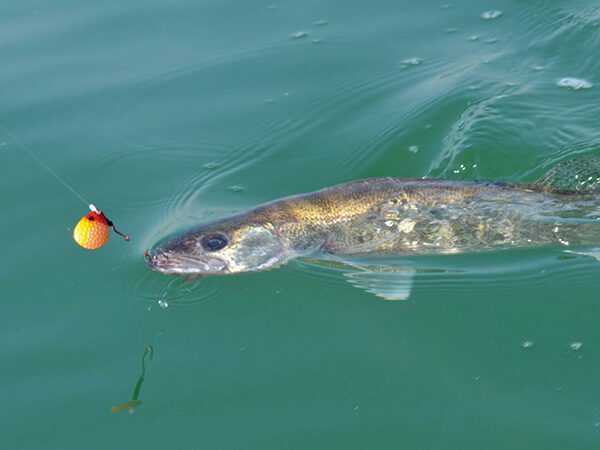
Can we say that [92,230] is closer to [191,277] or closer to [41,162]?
[191,277]

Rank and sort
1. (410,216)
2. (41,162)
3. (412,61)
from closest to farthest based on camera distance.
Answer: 1. (410,216)
2. (41,162)
3. (412,61)

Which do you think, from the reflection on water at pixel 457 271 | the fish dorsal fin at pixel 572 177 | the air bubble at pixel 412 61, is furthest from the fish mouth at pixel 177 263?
the air bubble at pixel 412 61

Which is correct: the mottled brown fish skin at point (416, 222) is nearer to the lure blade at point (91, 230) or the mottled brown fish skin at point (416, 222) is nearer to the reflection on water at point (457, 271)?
the reflection on water at point (457, 271)

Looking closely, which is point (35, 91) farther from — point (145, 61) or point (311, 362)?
point (311, 362)

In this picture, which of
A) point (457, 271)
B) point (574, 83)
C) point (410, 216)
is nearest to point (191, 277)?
point (410, 216)

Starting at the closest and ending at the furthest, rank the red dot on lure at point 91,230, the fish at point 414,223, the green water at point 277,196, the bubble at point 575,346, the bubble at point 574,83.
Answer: the green water at point 277,196, the bubble at point 575,346, the red dot on lure at point 91,230, the fish at point 414,223, the bubble at point 574,83

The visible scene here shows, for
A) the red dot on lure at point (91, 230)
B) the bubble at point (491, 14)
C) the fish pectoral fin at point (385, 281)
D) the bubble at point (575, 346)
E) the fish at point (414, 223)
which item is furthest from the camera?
the bubble at point (491, 14)

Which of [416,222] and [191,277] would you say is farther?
[416,222]

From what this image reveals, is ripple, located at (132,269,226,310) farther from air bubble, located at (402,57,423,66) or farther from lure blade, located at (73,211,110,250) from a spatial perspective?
air bubble, located at (402,57,423,66)
